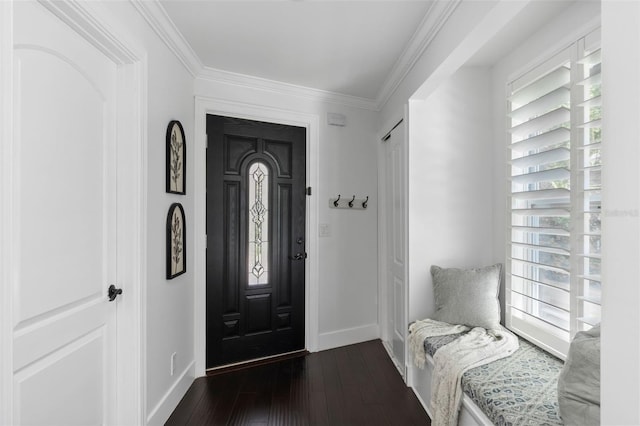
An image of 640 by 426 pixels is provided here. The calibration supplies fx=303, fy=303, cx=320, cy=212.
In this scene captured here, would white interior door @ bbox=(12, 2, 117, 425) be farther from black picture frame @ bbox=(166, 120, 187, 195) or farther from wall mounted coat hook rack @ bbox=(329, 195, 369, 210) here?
wall mounted coat hook rack @ bbox=(329, 195, 369, 210)

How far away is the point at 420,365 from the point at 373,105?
2.40m

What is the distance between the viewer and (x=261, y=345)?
8.70 ft

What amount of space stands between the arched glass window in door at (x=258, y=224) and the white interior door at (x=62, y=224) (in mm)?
1174

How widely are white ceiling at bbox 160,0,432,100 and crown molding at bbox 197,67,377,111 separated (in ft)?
0.17

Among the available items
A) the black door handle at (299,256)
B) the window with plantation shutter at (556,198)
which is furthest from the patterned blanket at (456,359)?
the black door handle at (299,256)

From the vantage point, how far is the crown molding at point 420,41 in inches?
65.6

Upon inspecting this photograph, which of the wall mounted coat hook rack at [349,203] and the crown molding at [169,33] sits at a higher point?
the crown molding at [169,33]

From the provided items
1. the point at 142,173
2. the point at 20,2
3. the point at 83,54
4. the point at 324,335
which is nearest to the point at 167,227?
the point at 142,173

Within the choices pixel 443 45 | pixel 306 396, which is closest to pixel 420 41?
pixel 443 45

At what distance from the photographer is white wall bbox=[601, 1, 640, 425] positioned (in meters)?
0.40

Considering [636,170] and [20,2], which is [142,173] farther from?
[636,170]

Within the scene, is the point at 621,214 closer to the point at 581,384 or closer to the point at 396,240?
the point at 581,384

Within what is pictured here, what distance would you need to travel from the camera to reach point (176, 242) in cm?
206

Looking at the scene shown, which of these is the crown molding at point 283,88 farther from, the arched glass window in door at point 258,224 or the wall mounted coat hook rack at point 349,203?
the wall mounted coat hook rack at point 349,203
